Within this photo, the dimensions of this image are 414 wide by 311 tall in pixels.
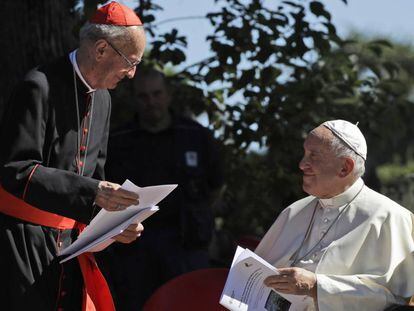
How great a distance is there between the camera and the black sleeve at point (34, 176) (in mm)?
4074

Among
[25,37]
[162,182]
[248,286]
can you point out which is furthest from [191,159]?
[248,286]

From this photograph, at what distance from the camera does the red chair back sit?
4824mm

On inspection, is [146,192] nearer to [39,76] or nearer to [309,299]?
[39,76]

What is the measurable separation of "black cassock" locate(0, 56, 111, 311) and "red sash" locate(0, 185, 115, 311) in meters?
0.04

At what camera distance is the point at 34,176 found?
13.3 ft

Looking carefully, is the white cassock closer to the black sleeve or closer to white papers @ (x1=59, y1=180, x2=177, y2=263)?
white papers @ (x1=59, y1=180, x2=177, y2=263)

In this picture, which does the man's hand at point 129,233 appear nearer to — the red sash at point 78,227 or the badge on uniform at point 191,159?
the red sash at point 78,227

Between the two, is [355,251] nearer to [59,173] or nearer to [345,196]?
[345,196]

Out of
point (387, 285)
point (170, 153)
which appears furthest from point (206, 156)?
point (387, 285)

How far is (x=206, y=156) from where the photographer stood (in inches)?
277

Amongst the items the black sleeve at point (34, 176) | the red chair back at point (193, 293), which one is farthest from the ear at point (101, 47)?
the red chair back at point (193, 293)

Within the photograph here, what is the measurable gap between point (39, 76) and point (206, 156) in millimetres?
2862

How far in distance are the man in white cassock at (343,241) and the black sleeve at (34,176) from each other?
3.00 feet

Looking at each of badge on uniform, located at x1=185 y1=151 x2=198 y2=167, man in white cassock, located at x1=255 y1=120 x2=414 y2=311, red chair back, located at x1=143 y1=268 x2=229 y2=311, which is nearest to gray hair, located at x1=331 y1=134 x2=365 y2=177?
man in white cassock, located at x1=255 y1=120 x2=414 y2=311
